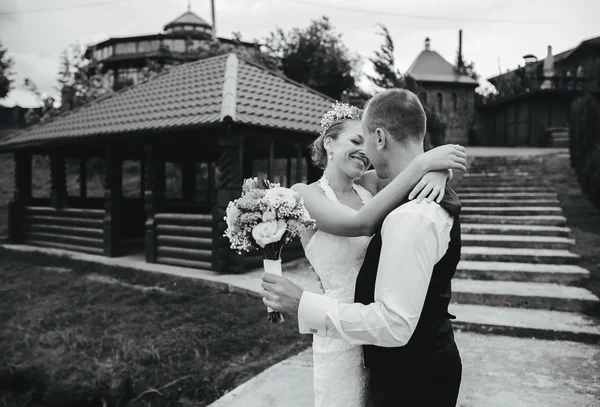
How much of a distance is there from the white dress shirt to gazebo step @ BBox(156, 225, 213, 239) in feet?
26.9

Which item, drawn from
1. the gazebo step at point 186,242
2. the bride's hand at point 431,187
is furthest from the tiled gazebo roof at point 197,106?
the bride's hand at point 431,187

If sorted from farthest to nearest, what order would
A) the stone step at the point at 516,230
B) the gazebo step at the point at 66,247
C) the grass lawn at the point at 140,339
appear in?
1. the gazebo step at the point at 66,247
2. the stone step at the point at 516,230
3. the grass lawn at the point at 140,339

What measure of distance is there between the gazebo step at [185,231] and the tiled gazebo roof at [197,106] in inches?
81.0

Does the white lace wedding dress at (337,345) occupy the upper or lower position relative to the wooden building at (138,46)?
lower

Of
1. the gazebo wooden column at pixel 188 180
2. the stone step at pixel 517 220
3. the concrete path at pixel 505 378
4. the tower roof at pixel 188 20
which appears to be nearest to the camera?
the concrete path at pixel 505 378

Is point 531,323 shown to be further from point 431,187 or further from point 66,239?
point 66,239

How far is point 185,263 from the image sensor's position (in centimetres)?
995

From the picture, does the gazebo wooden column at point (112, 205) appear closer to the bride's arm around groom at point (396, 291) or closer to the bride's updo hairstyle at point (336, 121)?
the bride's updo hairstyle at point (336, 121)

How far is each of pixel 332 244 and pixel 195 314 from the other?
5.05 m

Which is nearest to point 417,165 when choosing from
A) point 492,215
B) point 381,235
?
point 381,235

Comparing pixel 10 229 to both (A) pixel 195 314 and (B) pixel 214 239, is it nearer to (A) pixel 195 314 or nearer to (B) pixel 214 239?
(B) pixel 214 239

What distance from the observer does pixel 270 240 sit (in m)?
1.92

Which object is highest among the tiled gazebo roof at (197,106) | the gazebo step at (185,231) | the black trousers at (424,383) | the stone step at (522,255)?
the tiled gazebo roof at (197,106)

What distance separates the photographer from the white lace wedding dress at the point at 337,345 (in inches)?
88.0
